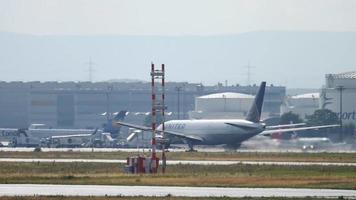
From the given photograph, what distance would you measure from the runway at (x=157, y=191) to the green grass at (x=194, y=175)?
10.3 ft

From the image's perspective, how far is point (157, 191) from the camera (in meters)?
58.2

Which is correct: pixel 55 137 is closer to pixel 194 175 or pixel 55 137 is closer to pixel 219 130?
pixel 219 130

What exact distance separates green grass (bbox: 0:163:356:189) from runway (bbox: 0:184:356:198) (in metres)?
3.14

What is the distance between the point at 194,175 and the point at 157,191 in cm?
1521

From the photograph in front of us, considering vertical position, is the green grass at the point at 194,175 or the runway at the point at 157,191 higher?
the runway at the point at 157,191

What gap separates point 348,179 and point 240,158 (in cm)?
3994

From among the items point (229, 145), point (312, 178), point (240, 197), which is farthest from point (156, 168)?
point (229, 145)

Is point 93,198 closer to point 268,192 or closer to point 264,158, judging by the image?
point 268,192

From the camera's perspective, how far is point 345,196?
55.2 metres

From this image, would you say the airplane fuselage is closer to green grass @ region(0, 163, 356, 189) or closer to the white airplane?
the white airplane

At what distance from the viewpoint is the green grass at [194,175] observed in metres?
65.2

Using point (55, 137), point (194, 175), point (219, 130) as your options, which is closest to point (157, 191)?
point (194, 175)

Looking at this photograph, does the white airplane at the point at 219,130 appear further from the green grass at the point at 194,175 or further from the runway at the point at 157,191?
the runway at the point at 157,191

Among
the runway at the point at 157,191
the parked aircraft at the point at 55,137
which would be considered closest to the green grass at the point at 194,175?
the runway at the point at 157,191
